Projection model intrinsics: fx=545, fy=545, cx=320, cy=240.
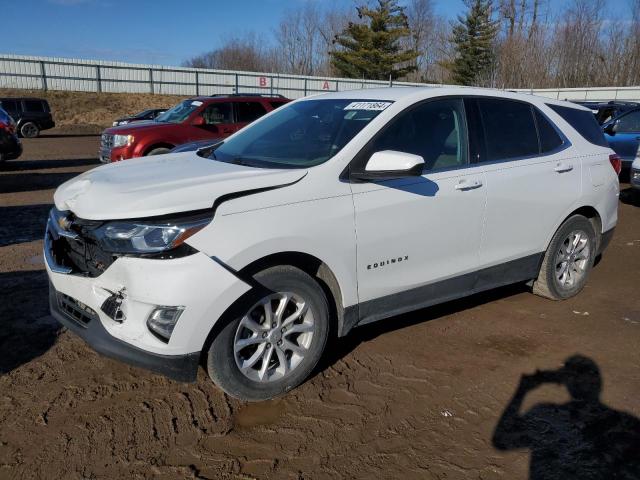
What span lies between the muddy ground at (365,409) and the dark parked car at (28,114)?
75.6ft

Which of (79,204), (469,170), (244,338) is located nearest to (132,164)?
(79,204)

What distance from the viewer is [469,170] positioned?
3.95 metres

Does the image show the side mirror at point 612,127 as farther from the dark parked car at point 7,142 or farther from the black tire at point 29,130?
the black tire at point 29,130

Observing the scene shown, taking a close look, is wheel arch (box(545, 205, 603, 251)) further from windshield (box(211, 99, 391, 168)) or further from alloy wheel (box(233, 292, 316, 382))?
alloy wheel (box(233, 292, 316, 382))

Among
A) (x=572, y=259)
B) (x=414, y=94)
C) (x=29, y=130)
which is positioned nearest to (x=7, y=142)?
(x=414, y=94)

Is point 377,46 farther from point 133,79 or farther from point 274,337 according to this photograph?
point 274,337

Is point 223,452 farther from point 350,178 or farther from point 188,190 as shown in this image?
point 350,178

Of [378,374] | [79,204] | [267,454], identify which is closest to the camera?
[267,454]

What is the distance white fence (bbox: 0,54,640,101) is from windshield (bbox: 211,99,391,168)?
3487cm

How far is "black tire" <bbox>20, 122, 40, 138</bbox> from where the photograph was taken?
24.5 metres

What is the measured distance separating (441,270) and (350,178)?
1.04 meters

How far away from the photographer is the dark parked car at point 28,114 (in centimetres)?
Answer: 2406

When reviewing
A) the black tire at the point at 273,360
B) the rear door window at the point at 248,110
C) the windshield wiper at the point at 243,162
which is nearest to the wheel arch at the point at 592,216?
the black tire at the point at 273,360

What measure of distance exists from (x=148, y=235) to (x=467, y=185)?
224 centimetres
